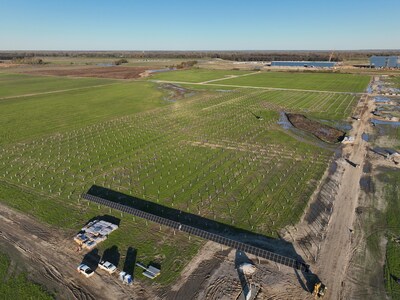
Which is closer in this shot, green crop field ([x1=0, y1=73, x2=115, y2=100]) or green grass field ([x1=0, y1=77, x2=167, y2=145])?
green grass field ([x1=0, y1=77, x2=167, y2=145])

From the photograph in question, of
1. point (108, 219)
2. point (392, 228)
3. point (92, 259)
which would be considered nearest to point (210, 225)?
point (108, 219)

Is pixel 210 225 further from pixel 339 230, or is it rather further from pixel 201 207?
pixel 339 230

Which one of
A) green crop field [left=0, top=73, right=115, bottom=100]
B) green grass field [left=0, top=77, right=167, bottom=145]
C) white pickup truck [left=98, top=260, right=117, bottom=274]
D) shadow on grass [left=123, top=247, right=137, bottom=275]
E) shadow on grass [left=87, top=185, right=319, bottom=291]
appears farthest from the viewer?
green crop field [left=0, top=73, right=115, bottom=100]

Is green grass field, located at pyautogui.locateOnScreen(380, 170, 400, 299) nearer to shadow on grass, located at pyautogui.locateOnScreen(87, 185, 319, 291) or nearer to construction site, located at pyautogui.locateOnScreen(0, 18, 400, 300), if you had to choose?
construction site, located at pyautogui.locateOnScreen(0, 18, 400, 300)

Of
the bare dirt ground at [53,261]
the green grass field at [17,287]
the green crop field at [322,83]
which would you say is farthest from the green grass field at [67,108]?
the green crop field at [322,83]

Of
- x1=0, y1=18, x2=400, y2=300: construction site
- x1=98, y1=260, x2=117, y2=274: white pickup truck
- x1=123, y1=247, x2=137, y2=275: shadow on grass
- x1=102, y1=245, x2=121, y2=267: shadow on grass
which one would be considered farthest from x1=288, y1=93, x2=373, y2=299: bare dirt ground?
x1=98, y1=260, x2=117, y2=274: white pickup truck

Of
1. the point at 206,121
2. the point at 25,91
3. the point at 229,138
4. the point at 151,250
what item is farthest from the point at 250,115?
the point at 25,91

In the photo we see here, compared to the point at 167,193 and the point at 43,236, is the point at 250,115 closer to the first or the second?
the point at 167,193
